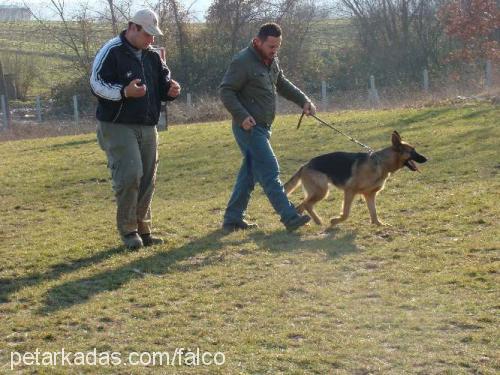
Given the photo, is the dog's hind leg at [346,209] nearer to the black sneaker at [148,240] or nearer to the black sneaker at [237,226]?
the black sneaker at [237,226]

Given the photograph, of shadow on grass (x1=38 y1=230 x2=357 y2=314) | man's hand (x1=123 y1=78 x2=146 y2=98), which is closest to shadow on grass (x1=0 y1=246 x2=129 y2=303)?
shadow on grass (x1=38 y1=230 x2=357 y2=314)

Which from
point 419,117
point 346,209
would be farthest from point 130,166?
point 419,117

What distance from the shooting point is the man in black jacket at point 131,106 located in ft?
25.2

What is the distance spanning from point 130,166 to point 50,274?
4.12ft

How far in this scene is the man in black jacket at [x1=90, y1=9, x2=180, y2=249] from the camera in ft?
25.2

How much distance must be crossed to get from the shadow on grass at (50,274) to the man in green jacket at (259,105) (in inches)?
65.5

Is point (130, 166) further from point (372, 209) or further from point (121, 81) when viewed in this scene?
point (372, 209)

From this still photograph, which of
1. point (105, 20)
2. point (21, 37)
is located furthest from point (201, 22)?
point (21, 37)

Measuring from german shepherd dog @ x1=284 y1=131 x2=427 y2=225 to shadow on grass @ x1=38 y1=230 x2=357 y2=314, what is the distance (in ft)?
2.02

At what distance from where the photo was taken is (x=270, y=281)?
6.81 m

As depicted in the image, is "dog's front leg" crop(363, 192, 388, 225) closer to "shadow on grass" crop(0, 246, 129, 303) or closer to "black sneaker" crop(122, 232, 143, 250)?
"black sneaker" crop(122, 232, 143, 250)

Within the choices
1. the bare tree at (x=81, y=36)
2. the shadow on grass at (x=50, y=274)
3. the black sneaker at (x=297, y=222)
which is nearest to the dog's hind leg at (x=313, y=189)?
the black sneaker at (x=297, y=222)

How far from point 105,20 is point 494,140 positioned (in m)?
28.0

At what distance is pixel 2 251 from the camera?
8562 millimetres
